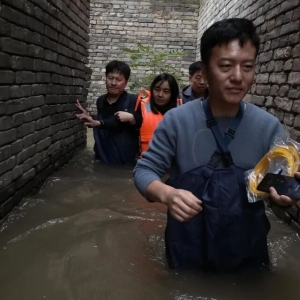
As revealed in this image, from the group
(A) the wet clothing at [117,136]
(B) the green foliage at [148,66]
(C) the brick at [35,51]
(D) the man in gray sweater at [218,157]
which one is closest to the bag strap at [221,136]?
(D) the man in gray sweater at [218,157]

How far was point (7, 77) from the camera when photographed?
280 centimetres

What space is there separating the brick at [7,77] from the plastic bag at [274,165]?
1.88m

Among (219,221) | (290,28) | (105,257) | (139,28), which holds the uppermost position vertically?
(139,28)

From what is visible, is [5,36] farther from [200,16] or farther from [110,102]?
[200,16]

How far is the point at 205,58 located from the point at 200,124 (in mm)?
312

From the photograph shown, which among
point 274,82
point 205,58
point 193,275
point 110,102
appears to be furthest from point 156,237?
point 110,102

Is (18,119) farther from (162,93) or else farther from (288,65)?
(288,65)

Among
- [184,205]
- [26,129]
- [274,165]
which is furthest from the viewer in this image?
[26,129]

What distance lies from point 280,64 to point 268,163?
93.2 inches

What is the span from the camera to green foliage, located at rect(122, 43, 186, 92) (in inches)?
437

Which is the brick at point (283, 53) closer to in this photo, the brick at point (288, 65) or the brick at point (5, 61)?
the brick at point (288, 65)

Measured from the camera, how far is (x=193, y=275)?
2037mm

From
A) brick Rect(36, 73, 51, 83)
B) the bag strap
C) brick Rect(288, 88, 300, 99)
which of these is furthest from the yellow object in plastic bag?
brick Rect(36, 73, 51, 83)

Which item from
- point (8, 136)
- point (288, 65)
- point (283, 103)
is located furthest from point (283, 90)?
point (8, 136)
